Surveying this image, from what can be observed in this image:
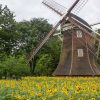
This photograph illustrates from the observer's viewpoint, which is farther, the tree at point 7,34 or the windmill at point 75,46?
the tree at point 7,34

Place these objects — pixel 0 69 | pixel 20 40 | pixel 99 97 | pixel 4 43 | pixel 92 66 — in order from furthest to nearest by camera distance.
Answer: pixel 20 40
pixel 4 43
pixel 92 66
pixel 0 69
pixel 99 97

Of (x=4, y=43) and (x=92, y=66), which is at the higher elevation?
(x=4, y=43)

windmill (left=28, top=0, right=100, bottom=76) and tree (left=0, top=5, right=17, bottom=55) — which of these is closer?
windmill (left=28, top=0, right=100, bottom=76)

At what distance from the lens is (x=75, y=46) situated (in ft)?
125

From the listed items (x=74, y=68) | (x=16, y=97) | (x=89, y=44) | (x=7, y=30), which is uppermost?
(x=7, y=30)

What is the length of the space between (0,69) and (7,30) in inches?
710

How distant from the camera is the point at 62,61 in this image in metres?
38.5

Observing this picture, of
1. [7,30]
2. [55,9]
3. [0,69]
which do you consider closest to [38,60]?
[7,30]

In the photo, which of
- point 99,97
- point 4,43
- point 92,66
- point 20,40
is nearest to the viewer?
point 99,97

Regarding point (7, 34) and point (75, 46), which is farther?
point (7, 34)

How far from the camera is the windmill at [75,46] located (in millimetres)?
36719

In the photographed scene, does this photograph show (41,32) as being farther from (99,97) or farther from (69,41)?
(99,97)

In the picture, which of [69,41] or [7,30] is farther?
[7,30]

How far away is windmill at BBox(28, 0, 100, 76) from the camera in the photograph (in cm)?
3672
